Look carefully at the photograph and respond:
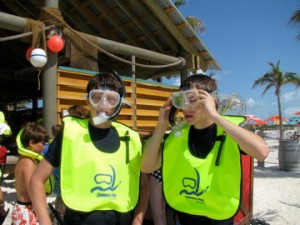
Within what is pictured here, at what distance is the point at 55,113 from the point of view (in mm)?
5688

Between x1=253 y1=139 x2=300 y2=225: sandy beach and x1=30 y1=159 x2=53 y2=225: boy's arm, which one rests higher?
x1=30 y1=159 x2=53 y2=225: boy's arm

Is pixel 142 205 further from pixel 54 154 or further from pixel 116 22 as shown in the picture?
pixel 116 22

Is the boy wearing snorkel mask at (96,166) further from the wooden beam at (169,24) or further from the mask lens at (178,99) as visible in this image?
the wooden beam at (169,24)

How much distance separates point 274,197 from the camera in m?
7.51

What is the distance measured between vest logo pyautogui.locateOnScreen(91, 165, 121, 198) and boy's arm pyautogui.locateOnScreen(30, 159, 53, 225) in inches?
11.1

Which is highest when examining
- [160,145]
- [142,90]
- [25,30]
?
[25,30]

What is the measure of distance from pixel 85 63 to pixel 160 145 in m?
4.67

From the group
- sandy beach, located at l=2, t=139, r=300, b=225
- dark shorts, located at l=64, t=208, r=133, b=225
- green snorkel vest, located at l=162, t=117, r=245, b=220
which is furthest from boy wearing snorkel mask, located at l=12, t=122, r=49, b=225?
sandy beach, located at l=2, t=139, r=300, b=225

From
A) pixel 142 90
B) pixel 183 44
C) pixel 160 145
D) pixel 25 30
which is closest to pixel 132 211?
pixel 160 145

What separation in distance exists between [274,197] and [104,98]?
6783mm

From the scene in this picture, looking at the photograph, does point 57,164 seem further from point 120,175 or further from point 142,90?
point 142,90

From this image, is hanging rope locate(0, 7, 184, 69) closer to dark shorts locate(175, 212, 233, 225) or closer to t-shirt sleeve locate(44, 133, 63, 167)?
t-shirt sleeve locate(44, 133, 63, 167)

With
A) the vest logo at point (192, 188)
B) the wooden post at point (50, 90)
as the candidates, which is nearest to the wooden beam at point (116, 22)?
the wooden post at point (50, 90)

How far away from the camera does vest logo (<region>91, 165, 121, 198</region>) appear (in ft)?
6.14
